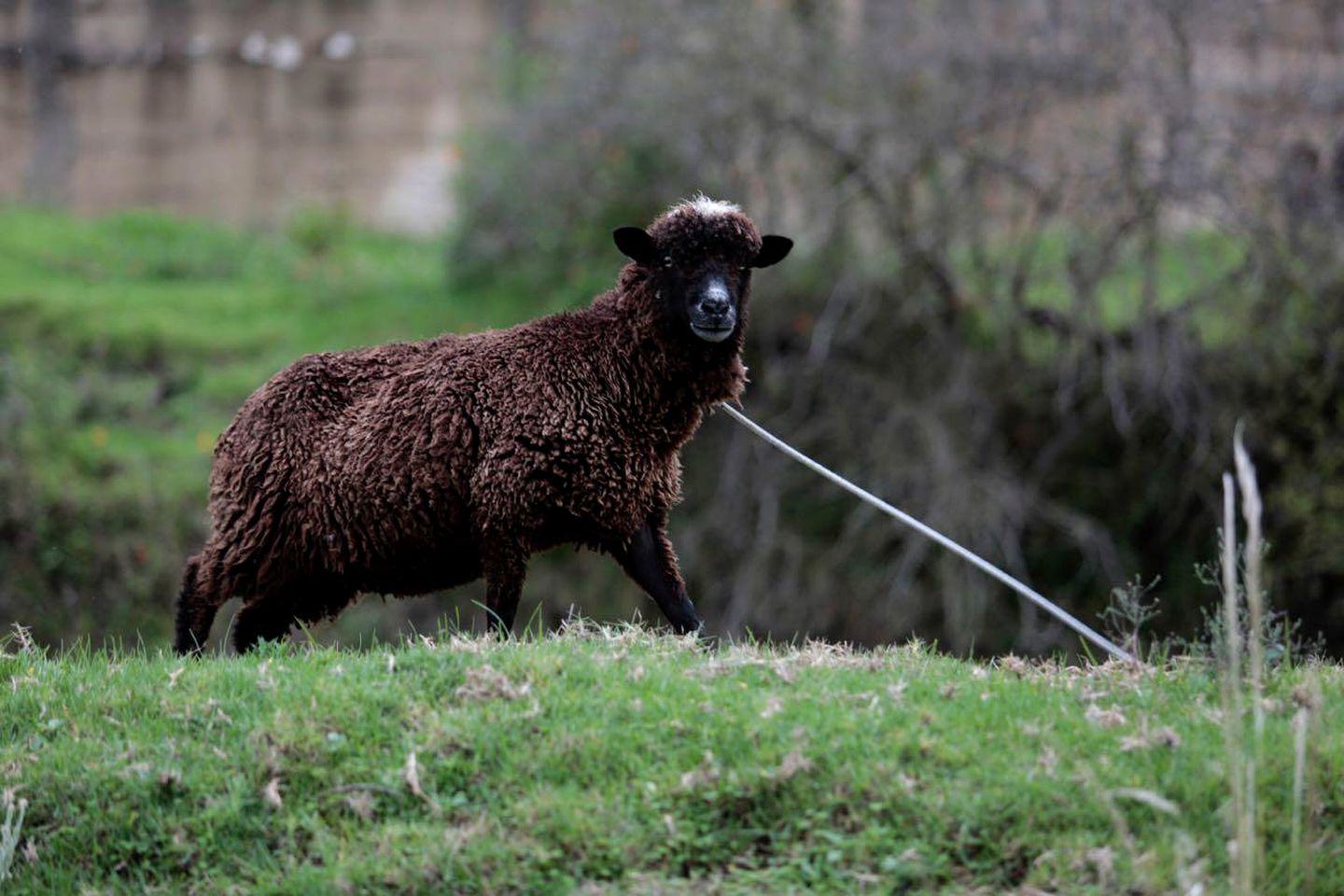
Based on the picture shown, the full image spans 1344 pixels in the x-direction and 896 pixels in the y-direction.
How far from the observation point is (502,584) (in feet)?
25.5

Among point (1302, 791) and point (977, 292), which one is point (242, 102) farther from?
point (1302, 791)

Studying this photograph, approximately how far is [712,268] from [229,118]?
19.6m

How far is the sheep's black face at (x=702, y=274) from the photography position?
7.62 metres

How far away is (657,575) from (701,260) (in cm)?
147

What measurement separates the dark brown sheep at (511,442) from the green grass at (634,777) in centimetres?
71

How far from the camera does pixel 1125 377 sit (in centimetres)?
1752

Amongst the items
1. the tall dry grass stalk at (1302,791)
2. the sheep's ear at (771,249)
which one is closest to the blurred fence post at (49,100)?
the sheep's ear at (771,249)

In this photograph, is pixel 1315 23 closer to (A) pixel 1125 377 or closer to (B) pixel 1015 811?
(A) pixel 1125 377

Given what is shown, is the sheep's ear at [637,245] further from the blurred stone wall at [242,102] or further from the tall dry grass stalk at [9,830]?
the blurred stone wall at [242,102]

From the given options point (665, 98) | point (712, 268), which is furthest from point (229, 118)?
A: point (712, 268)

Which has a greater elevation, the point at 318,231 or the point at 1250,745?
the point at 318,231

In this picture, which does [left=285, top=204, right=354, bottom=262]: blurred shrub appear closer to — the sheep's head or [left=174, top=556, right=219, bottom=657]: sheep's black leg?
[left=174, top=556, right=219, bottom=657]: sheep's black leg

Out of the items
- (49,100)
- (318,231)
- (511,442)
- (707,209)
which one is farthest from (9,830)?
(49,100)

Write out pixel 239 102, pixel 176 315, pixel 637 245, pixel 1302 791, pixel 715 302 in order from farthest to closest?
pixel 239 102 → pixel 176 315 → pixel 637 245 → pixel 715 302 → pixel 1302 791
